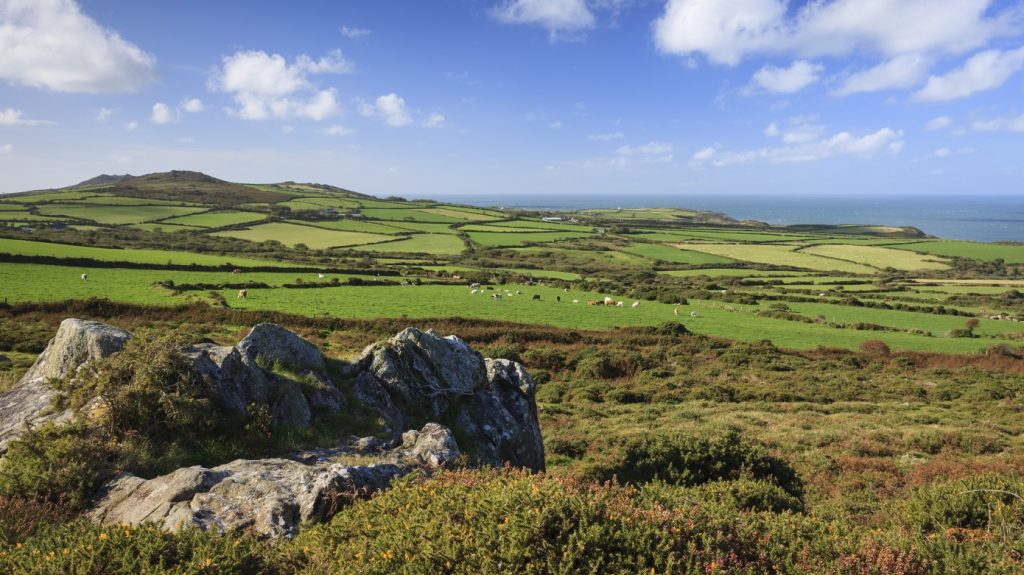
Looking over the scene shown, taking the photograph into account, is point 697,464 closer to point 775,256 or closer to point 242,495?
point 242,495

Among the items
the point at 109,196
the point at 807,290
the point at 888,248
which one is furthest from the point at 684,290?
the point at 109,196

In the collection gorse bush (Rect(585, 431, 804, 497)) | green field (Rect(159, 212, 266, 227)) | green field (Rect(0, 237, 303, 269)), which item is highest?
green field (Rect(159, 212, 266, 227))

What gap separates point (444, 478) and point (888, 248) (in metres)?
164

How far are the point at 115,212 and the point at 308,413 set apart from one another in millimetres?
164380

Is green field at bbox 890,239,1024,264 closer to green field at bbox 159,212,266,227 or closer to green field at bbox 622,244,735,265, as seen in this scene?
green field at bbox 622,244,735,265

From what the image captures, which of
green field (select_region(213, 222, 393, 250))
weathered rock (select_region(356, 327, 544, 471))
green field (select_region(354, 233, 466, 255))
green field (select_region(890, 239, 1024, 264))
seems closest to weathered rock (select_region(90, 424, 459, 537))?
weathered rock (select_region(356, 327, 544, 471))

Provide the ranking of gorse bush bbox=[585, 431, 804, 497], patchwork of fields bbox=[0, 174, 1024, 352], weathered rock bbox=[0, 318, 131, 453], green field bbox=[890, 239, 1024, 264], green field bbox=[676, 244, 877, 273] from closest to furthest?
weathered rock bbox=[0, 318, 131, 453]
gorse bush bbox=[585, 431, 804, 497]
patchwork of fields bbox=[0, 174, 1024, 352]
green field bbox=[676, 244, 877, 273]
green field bbox=[890, 239, 1024, 264]

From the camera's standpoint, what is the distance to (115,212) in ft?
451

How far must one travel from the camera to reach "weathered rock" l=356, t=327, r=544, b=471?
49.7 ft

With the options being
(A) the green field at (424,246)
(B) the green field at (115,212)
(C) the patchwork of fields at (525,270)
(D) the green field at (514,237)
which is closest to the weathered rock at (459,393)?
(C) the patchwork of fields at (525,270)

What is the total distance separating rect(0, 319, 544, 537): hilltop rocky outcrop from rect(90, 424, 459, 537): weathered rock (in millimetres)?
20

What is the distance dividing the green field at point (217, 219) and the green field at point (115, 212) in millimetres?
5570

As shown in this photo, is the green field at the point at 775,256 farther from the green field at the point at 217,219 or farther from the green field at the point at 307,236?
the green field at the point at 217,219

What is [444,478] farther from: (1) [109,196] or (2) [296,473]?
(1) [109,196]
